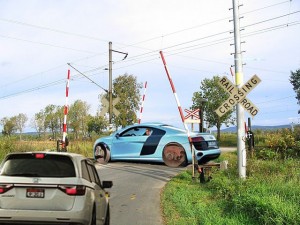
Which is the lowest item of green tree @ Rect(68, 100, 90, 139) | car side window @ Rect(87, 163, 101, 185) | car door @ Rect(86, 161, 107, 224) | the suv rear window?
car door @ Rect(86, 161, 107, 224)

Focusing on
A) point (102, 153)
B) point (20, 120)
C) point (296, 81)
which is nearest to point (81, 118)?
point (20, 120)

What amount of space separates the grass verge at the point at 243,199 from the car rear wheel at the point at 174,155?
269 cm

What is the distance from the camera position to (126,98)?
4834 centimetres

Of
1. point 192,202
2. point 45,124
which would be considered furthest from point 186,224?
point 45,124

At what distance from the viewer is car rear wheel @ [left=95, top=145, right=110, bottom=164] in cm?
1668

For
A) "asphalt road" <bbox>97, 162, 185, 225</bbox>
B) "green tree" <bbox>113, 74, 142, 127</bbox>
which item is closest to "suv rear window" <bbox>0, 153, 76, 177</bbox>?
"asphalt road" <bbox>97, 162, 185, 225</bbox>

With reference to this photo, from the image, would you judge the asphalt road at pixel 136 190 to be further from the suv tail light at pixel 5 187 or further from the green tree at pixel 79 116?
the green tree at pixel 79 116

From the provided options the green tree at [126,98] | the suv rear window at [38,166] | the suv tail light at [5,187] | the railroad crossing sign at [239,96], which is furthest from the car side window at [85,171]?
the green tree at [126,98]

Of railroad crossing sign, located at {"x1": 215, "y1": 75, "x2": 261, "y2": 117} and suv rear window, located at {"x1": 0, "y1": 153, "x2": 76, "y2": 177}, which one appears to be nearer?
suv rear window, located at {"x1": 0, "y1": 153, "x2": 76, "y2": 177}

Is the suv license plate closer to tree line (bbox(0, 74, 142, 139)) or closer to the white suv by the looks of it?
the white suv

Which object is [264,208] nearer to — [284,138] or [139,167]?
[284,138]

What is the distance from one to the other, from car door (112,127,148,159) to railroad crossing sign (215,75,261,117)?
204 inches

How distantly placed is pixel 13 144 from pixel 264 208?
17.5 m

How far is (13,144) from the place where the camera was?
2225 centimetres
